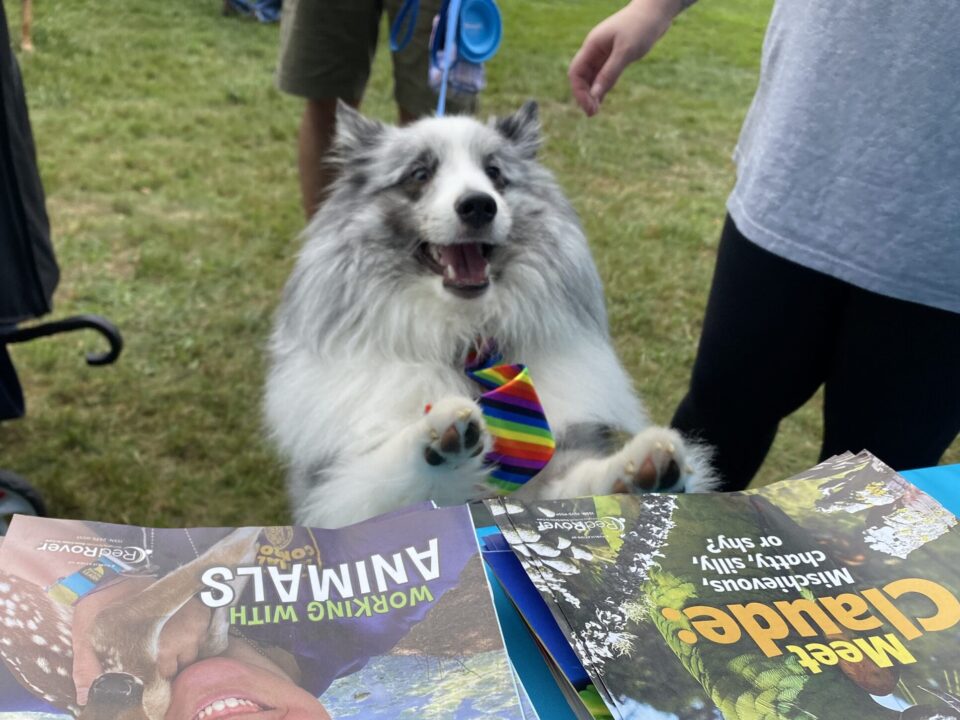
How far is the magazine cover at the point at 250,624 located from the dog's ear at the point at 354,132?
1.12 m

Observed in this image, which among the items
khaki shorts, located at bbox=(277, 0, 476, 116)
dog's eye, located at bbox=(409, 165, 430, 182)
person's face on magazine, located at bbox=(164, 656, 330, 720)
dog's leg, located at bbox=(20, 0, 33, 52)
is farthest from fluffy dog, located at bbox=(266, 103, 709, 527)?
dog's leg, located at bbox=(20, 0, 33, 52)

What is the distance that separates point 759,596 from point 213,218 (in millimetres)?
3758

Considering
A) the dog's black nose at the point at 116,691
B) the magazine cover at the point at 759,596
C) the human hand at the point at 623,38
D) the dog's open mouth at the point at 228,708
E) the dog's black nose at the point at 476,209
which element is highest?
the human hand at the point at 623,38

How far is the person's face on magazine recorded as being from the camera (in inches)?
24.5

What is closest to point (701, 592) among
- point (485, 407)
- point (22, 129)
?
point (485, 407)

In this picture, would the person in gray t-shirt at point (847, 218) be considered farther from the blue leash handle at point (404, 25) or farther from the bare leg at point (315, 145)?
the bare leg at point (315, 145)

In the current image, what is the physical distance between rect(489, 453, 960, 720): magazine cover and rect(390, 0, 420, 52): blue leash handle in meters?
1.83

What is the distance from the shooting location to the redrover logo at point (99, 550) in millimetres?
733

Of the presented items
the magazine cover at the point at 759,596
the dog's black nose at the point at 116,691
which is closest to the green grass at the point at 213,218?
the magazine cover at the point at 759,596

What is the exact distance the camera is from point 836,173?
119cm

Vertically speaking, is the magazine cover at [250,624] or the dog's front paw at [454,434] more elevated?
the magazine cover at [250,624]

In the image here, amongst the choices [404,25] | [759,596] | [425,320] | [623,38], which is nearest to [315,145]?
[404,25]

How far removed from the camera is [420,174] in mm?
1642

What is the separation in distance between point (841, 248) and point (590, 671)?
807 millimetres
